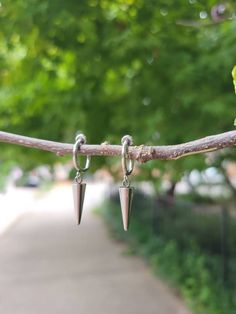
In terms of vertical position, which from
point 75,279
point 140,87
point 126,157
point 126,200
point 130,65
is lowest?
point 75,279

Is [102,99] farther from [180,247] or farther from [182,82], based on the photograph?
[180,247]

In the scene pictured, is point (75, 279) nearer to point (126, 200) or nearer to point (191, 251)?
point (191, 251)

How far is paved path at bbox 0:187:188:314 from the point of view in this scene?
5461 millimetres

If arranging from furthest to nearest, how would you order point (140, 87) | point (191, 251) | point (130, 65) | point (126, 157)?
point (191, 251)
point (140, 87)
point (130, 65)
point (126, 157)

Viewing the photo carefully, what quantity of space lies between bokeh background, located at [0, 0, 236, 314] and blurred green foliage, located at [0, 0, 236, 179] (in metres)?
0.01

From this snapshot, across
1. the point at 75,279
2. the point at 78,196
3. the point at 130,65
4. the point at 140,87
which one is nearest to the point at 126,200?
the point at 78,196

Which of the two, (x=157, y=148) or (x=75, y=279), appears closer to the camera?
(x=157, y=148)

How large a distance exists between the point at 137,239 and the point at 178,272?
2621 mm

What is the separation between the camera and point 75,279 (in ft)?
21.9

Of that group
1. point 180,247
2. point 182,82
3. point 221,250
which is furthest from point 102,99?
point 180,247

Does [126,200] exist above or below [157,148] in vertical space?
below

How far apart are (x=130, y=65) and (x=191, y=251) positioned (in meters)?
3.03

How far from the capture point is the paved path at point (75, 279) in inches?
215

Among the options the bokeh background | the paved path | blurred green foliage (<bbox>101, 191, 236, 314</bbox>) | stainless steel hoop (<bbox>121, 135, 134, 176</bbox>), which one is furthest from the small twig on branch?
the paved path
